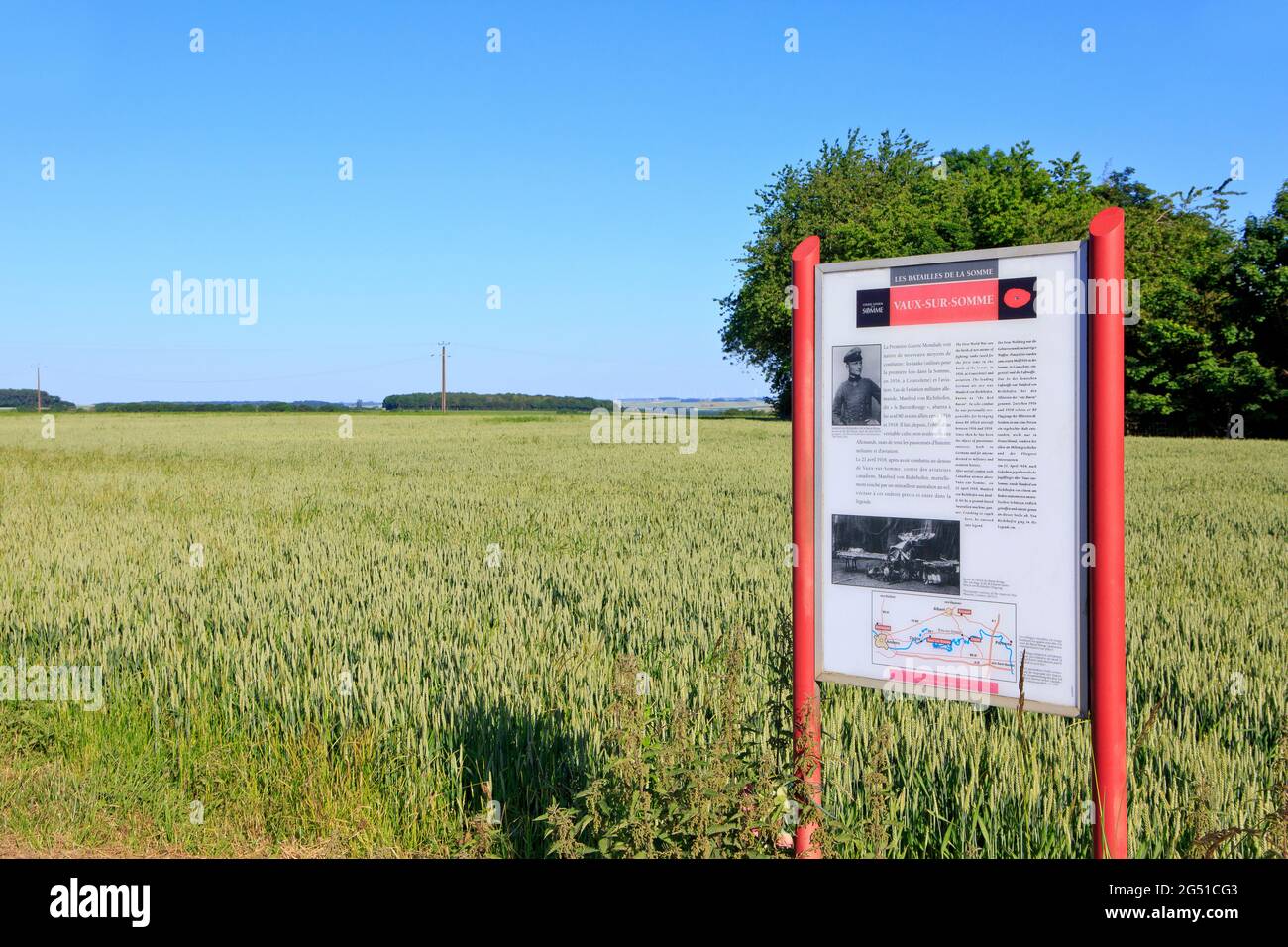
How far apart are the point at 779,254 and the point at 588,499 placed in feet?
179

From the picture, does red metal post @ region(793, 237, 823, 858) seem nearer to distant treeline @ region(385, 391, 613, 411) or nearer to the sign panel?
the sign panel

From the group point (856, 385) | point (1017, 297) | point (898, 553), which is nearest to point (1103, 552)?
point (898, 553)

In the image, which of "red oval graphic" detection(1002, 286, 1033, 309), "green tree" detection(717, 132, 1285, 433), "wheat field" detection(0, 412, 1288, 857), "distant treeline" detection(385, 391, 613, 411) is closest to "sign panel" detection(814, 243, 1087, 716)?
"red oval graphic" detection(1002, 286, 1033, 309)

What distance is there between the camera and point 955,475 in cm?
367

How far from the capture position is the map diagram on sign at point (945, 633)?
3.63 m

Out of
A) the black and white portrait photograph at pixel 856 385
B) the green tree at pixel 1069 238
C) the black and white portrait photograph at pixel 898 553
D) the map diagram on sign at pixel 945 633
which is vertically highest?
the green tree at pixel 1069 238

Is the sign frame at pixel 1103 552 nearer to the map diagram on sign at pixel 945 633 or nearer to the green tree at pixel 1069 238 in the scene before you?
the map diagram on sign at pixel 945 633

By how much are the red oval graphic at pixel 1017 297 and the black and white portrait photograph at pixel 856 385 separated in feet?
1.70

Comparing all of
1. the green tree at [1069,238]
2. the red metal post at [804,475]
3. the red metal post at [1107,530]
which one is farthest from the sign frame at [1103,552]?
the green tree at [1069,238]

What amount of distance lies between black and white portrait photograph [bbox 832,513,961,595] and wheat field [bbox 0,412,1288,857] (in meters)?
0.64

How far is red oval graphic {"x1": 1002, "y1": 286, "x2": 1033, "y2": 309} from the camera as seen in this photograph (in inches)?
139

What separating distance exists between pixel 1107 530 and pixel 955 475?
57 cm

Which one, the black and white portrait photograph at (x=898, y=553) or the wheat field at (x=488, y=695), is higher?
the black and white portrait photograph at (x=898, y=553)
